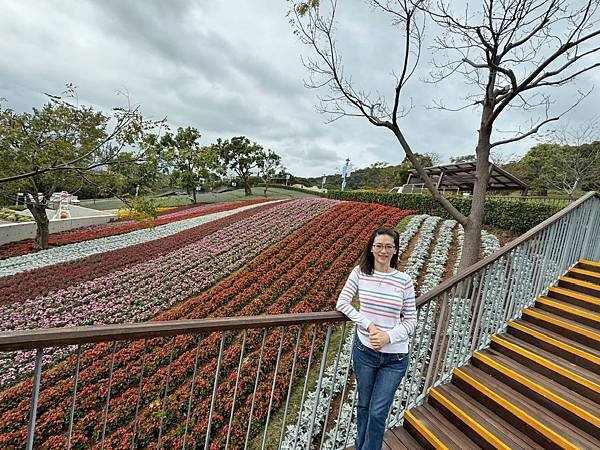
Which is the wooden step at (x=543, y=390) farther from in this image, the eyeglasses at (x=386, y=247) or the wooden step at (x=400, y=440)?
the eyeglasses at (x=386, y=247)

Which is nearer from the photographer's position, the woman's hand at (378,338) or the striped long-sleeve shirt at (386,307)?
the woman's hand at (378,338)

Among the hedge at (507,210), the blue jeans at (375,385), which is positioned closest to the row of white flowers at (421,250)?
the hedge at (507,210)

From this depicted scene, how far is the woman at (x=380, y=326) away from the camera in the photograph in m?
1.83

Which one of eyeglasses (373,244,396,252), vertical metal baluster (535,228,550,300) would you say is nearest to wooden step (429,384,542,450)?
eyeglasses (373,244,396,252)

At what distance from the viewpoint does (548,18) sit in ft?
15.5

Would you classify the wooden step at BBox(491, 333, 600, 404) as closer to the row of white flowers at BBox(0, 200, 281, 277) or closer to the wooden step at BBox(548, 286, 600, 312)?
the wooden step at BBox(548, 286, 600, 312)

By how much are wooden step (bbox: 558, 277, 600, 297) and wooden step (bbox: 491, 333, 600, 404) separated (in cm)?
119

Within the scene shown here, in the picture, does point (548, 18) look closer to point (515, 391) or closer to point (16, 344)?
point (515, 391)

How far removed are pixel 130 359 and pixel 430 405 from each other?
3.88 metres

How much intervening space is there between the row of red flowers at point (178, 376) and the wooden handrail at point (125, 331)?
0.46 ft

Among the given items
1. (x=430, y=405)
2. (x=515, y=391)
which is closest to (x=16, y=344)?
(x=430, y=405)

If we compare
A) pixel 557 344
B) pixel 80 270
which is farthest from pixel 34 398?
pixel 80 270

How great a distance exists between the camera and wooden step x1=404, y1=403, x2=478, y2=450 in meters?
2.17

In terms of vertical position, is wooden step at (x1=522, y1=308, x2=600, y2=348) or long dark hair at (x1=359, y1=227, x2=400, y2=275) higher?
long dark hair at (x1=359, y1=227, x2=400, y2=275)
